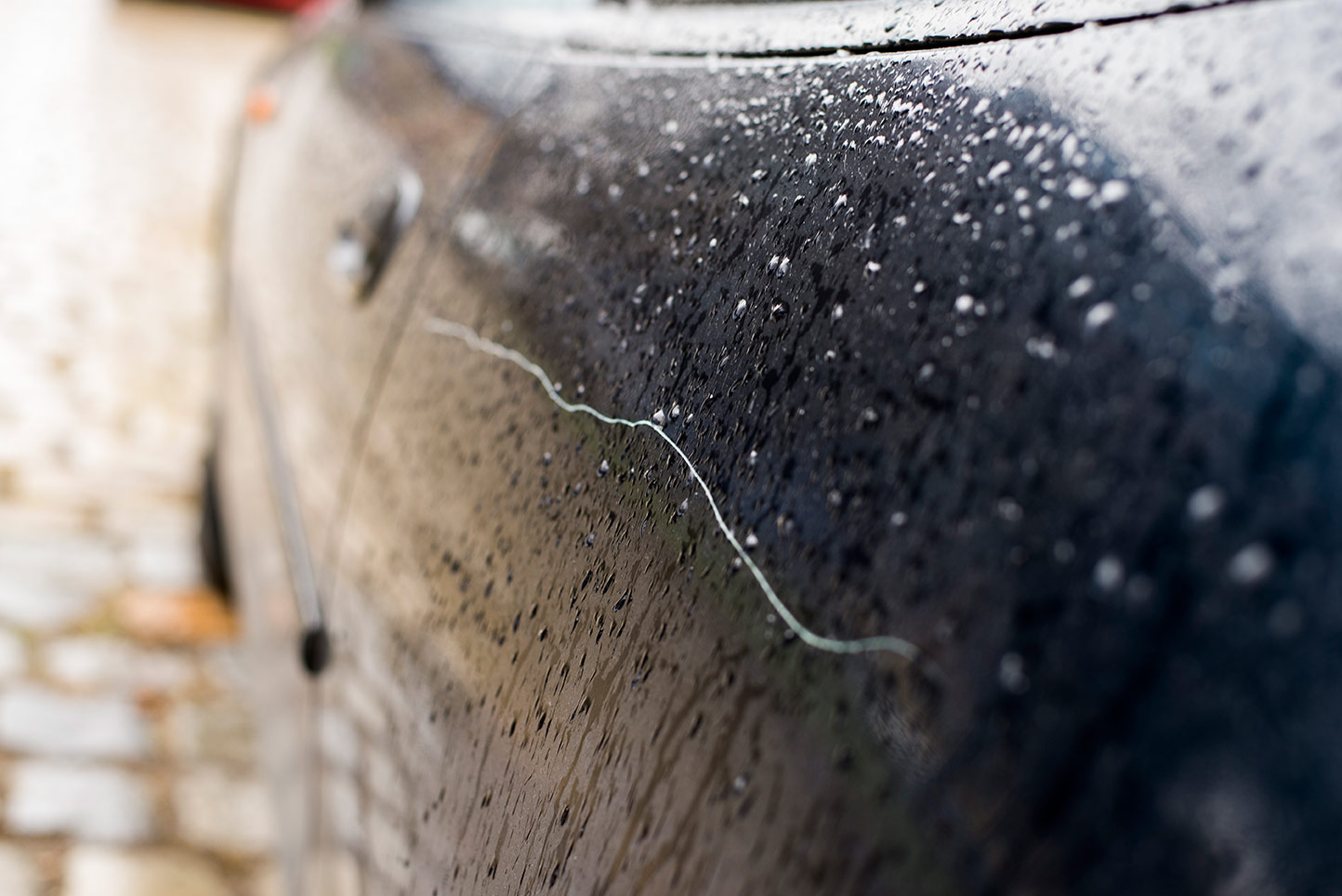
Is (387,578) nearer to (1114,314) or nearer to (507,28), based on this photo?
(1114,314)

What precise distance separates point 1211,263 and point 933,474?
16 cm

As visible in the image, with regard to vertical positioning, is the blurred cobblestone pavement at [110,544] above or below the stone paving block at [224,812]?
above

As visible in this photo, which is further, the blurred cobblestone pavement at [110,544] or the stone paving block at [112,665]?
the stone paving block at [112,665]

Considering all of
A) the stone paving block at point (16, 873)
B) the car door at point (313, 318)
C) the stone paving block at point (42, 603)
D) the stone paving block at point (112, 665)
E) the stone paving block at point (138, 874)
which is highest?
the car door at point (313, 318)

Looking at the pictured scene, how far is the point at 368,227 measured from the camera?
1212 millimetres

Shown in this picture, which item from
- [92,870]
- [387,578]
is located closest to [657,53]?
[387,578]

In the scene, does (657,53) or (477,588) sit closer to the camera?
(477,588)

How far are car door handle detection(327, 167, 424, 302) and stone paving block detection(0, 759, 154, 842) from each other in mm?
1273

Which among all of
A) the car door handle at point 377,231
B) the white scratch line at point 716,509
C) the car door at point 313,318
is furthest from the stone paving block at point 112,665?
the white scratch line at point 716,509

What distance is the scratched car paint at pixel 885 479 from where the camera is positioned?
1.32 ft

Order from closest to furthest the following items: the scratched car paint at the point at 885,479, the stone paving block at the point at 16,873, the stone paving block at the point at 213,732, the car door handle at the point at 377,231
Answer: the scratched car paint at the point at 885,479 < the car door handle at the point at 377,231 < the stone paving block at the point at 16,873 < the stone paving block at the point at 213,732

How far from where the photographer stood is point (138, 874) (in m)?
1.82

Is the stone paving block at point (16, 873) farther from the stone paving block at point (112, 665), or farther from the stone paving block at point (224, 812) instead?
the stone paving block at point (112, 665)

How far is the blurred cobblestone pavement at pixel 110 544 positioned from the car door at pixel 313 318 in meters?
0.38
